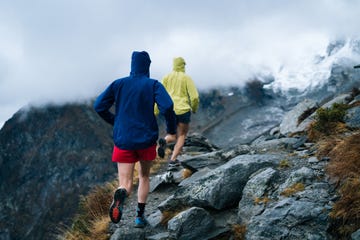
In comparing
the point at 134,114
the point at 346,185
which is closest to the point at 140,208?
the point at 134,114

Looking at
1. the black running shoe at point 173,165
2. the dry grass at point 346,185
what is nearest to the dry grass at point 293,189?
the dry grass at point 346,185

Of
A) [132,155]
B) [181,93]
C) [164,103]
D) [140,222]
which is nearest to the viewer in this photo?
[164,103]

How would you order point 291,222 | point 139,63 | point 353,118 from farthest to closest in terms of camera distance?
point 353,118
point 139,63
point 291,222

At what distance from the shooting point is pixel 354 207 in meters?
4.68

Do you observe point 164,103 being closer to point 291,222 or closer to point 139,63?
point 139,63

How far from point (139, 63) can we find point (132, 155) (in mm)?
1439

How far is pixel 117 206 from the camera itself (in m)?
5.71

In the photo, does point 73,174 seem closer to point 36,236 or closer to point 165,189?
point 36,236

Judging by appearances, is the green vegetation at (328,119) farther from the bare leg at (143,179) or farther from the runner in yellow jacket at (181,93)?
the bare leg at (143,179)

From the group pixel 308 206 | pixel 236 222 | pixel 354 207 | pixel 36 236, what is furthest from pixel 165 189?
pixel 36 236

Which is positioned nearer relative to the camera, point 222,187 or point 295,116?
point 222,187

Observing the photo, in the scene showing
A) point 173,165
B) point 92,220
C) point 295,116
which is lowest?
point 295,116

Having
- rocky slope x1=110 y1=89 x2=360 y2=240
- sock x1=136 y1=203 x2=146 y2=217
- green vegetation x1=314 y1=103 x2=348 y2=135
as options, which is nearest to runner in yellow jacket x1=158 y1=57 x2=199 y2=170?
rocky slope x1=110 y1=89 x2=360 y2=240

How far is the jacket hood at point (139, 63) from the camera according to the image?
244 inches
